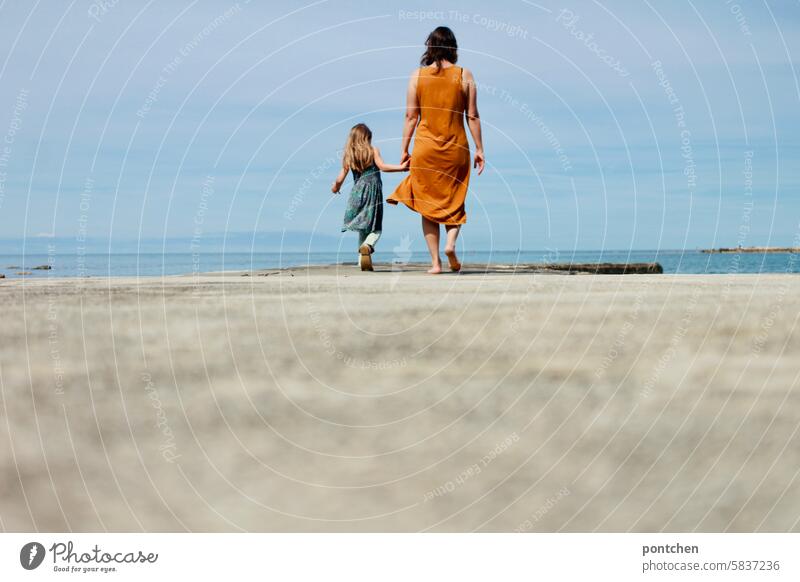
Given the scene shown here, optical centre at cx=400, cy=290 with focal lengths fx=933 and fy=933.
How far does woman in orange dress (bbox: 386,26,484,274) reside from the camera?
8.27 meters

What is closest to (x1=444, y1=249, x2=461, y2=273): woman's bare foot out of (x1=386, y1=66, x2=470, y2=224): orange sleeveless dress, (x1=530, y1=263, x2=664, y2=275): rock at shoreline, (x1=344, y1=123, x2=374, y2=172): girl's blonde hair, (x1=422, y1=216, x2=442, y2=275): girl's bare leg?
(x1=422, y1=216, x2=442, y2=275): girl's bare leg

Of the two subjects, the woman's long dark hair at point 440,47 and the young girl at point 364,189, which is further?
the young girl at point 364,189

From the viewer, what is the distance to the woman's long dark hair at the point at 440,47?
8.19 m

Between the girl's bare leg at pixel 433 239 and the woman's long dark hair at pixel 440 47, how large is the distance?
55.4 inches

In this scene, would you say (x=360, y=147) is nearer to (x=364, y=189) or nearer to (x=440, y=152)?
(x=364, y=189)

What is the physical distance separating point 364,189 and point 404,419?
619cm

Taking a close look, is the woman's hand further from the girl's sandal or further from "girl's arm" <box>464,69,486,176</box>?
the girl's sandal

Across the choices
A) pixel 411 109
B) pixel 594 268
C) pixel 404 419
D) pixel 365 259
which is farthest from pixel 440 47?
pixel 404 419

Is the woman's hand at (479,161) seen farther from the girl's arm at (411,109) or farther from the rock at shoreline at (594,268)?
the rock at shoreline at (594,268)

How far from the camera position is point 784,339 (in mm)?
4492

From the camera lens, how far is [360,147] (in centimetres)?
945

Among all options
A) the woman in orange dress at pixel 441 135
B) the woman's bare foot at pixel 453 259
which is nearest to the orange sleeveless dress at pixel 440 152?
the woman in orange dress at pixel 441 135
